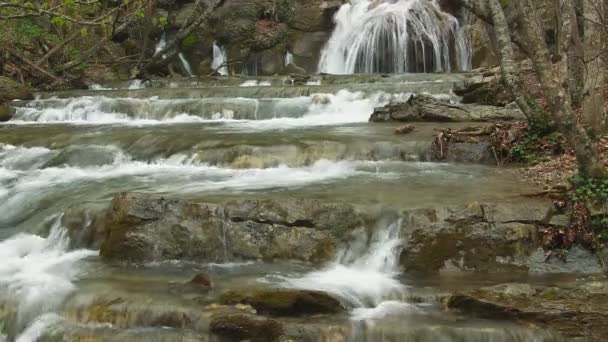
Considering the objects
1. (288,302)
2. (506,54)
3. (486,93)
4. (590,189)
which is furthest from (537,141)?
(288,302)

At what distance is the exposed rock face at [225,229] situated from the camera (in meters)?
6.28

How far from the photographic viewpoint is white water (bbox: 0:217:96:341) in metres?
5.48

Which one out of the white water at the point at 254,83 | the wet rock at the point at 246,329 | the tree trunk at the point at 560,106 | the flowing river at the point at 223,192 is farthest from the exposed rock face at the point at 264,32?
the wet rock at the point at 246,329

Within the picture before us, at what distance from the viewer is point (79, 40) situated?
22.2 metres

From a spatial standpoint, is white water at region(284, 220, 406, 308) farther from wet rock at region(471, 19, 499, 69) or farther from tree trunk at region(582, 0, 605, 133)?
wet rock at region(471, 19, 499, 69)

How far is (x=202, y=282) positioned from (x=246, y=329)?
0.95 m

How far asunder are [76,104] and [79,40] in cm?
762

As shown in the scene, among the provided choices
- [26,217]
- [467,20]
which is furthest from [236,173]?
[467,20]

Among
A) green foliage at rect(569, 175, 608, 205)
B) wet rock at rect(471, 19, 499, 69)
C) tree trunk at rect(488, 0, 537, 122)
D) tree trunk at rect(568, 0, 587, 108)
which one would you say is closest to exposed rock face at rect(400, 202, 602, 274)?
green foliage at rect(569, 175, 608, 205)

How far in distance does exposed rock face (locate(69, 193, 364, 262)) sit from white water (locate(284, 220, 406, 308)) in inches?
8.7

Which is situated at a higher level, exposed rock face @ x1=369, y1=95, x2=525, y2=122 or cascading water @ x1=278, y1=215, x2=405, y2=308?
exposed rock face @ x1=369, y1=95, x2=525, y2=122

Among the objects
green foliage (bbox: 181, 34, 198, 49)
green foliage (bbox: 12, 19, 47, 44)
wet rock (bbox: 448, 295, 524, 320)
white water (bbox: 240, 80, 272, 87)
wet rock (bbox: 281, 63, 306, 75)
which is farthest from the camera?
green foliage (bbox: 181, 34, 198, 49)

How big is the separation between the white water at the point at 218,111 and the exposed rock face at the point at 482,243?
671 centimetres

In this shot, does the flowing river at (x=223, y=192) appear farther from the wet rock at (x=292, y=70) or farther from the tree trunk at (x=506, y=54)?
the wet rock at (x=292, y=70)
